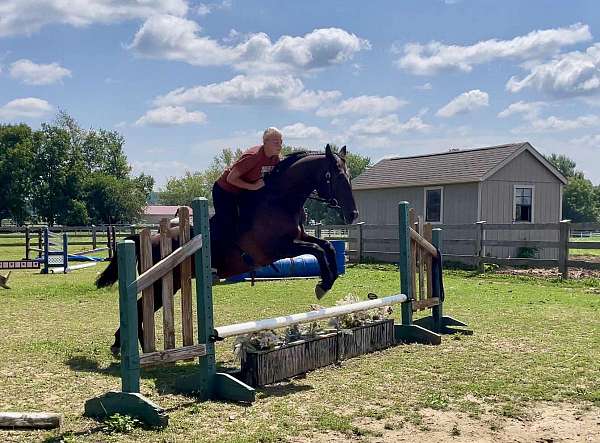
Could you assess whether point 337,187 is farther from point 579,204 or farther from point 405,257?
point 579,204

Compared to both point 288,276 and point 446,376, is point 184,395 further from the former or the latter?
point 288,276

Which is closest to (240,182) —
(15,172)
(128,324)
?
(128,324)

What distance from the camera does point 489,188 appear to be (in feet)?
64.3

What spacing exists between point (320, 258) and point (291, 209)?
561mm

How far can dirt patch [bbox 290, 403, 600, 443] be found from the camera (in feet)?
13.7

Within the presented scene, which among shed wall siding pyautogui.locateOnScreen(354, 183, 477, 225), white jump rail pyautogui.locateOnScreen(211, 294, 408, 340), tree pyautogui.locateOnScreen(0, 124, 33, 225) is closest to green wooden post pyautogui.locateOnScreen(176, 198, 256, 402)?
white jump rail pyautogui.locateOnScreen(211, 294, 408, 340)

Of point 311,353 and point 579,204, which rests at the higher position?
point 579,204

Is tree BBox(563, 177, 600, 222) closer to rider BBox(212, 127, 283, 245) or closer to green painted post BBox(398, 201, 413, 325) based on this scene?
green painted post BBox(398, 201, 413, 325)

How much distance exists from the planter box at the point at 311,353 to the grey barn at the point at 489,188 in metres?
13.1

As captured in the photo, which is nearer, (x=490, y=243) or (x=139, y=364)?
(x=139, y=364)

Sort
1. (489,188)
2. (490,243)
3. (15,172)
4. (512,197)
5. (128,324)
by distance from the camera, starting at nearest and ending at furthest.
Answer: (128,324), (490,243), (489,188), (512,197), (15,172)

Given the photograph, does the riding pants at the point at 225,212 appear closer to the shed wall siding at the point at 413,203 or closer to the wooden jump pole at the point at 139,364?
the wooden jump pole at the point at 139,364

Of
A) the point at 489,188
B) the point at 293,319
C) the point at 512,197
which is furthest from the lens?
the point at 512,197

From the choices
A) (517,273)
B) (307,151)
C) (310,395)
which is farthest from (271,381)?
(517,273)
